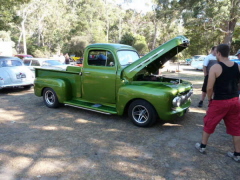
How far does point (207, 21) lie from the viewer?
69.4 ft

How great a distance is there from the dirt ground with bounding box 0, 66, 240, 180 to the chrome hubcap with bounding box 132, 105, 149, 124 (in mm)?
207

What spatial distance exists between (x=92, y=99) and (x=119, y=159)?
251 cm

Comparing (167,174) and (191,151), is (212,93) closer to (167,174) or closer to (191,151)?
(191,151)

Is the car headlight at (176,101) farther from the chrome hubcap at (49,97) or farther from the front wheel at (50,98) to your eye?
the chrome hubcap at (49,97)

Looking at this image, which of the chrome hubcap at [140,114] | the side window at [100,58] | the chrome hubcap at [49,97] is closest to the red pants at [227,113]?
the chrome hubcap at [140,114]

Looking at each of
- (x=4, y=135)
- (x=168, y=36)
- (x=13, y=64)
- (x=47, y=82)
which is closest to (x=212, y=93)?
(x=4, y=135)

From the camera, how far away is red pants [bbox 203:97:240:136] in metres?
3.37

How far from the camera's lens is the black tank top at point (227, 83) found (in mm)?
3301

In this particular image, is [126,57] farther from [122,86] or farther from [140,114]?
[140,114]

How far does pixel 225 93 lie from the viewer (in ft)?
11.0

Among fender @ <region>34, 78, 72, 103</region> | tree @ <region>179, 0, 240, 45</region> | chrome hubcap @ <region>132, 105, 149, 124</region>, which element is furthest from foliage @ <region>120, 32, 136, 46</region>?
chrome hubcap @ <region>132, 105, 149, 124</region>

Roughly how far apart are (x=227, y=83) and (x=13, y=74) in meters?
8.38

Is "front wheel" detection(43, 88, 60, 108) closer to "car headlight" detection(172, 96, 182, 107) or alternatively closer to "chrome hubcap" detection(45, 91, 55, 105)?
"chrome hubcap" detection(45, 91, 55, 105)

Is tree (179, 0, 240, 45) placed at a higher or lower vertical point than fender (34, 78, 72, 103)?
higher
